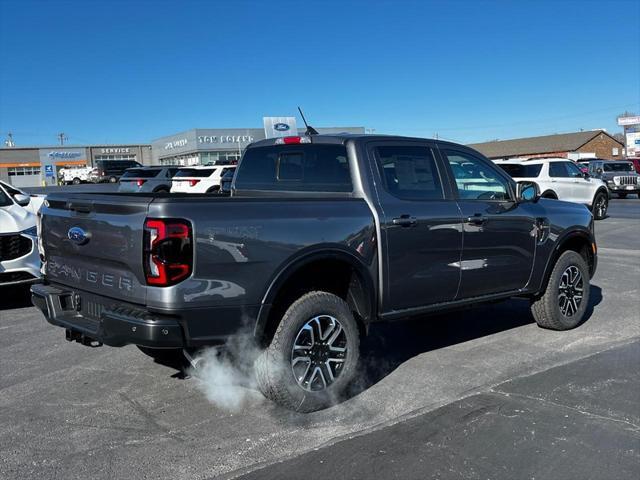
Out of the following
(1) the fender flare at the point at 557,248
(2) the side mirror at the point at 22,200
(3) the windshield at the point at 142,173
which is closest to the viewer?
(1) the fender flare at the point at 557,248

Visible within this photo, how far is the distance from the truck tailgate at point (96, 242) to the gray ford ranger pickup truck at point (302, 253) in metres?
0.01

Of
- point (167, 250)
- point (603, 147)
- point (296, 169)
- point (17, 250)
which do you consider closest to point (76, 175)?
point (17, 250)

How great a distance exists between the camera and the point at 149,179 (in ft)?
80.3

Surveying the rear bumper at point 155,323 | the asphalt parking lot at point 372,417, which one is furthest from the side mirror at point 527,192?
the rear bumper at point 155,323

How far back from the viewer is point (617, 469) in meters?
3.38

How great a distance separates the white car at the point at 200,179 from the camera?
21.3 m

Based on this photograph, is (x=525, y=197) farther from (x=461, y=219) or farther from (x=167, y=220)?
(x=167, y=220)

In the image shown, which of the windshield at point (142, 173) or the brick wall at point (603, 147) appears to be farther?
the brick wall at point (603, 147)

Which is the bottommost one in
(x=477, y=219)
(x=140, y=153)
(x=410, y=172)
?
(x=477, y=219)

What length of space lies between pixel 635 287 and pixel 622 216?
13.1 m

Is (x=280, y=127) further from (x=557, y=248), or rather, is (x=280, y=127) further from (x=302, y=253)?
(x=302, y=253)

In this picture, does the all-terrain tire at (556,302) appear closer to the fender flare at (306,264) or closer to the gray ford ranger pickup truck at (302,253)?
the gray ford ranger pickup truck at (302,253)

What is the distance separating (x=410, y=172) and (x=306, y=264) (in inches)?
56.2

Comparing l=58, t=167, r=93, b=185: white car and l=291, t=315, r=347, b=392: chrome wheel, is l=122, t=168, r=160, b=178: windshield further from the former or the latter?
l=58, t=167, r=93, b=185: white car
